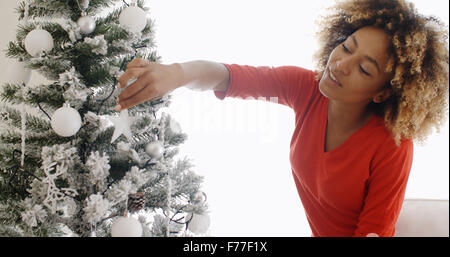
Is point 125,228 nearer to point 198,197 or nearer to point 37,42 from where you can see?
point 198,197

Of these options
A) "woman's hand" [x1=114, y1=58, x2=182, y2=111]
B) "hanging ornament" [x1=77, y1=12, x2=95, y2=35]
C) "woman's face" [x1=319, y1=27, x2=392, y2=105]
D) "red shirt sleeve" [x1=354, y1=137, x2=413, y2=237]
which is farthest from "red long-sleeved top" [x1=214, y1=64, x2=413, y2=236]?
"hanging ornament" [x1=77, y1=12, x2=95, y2=35]

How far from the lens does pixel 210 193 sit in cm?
144

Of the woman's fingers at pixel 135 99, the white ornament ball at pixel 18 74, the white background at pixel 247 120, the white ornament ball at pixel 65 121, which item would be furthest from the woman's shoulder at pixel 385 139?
the white ornament ball at pixel 18 74

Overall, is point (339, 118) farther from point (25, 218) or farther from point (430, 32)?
point (25, 218)

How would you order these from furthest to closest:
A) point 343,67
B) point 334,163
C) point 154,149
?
point 334,163 → point 343,67 → point 154,149

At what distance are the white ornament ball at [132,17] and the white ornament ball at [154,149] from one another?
25 centimetres

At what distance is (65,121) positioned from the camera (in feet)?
2.13

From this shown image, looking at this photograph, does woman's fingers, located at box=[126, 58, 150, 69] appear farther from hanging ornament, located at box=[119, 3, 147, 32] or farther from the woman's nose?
the woman's nose

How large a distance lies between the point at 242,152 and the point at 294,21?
580mm

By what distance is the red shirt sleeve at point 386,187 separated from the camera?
0.89 m

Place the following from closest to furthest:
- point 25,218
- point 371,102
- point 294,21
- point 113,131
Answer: point 25,218, point 113,131, point 371,102, point 294,21

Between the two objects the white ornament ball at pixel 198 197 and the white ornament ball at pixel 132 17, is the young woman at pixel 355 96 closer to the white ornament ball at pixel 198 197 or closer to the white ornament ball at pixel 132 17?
the white ornament ball at pixel 132 17

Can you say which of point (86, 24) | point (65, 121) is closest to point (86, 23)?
point (86, 24)
